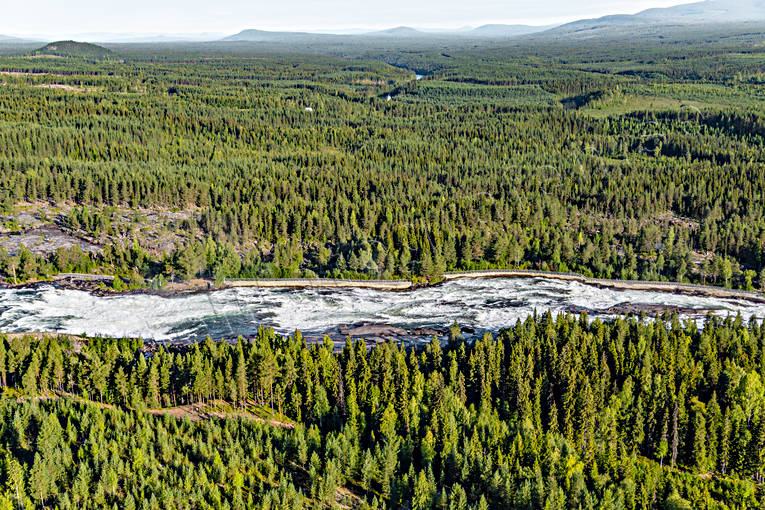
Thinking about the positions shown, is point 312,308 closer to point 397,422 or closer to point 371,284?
point 371,284

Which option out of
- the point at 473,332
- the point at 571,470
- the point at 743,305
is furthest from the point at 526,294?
the point at 571,470

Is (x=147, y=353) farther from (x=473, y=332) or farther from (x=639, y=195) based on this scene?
(x=639, y=195)

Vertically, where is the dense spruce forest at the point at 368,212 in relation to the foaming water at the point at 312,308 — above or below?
above

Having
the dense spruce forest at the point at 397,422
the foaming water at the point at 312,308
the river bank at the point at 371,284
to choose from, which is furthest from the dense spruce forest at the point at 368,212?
the dense spruce forest at the point at 397,422

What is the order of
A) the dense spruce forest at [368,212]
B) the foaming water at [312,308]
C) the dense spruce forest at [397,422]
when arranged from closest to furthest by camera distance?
the dense spruce forest at [397,422] < the foaming water at [312,308] < the dense spruce forest at [368,212]

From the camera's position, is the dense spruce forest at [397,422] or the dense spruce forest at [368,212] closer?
the dense spruce forest at [397,422]

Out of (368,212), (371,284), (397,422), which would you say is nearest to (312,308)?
(371,284)

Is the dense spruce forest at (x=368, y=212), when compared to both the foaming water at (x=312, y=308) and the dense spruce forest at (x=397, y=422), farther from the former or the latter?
the dense spruce forest at (x=397, y=422)
